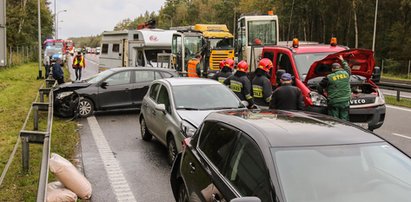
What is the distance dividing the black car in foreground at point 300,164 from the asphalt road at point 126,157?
259 cm

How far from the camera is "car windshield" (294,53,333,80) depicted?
10438 millimetres

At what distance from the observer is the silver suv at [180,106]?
765 centimetres

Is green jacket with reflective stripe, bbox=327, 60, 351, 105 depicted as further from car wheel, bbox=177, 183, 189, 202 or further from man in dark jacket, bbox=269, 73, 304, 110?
car wheel, bbox=177, 183, 189, 202

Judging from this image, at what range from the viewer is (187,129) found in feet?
23.8

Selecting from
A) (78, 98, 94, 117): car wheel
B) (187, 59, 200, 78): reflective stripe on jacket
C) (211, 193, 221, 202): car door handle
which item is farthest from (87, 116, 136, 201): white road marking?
(187, 59, 200, 78): reflective stripe on jacket

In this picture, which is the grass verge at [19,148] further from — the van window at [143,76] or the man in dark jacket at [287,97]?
the man in dark jacket at [287,97]

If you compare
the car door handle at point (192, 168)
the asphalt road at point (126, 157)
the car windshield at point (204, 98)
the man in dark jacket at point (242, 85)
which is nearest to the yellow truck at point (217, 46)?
the asphalt road at point (126, 157)

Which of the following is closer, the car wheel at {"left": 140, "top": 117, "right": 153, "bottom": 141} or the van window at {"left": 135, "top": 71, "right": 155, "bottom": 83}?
the car wheel at {"left": 140, "top": 117, "right": 153, "bottom": 141}

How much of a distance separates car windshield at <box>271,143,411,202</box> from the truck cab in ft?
17.8

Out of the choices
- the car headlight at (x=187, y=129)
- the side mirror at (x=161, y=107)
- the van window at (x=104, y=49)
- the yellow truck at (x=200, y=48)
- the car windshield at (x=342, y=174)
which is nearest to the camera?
the car windshield at (x=342, y=174)

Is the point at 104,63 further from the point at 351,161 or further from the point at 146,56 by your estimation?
the point at 351,161

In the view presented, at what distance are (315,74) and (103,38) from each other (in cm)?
2157

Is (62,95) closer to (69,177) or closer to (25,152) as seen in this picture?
(25,152)

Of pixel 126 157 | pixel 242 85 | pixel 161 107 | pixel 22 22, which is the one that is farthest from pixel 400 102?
pixel 22 22
